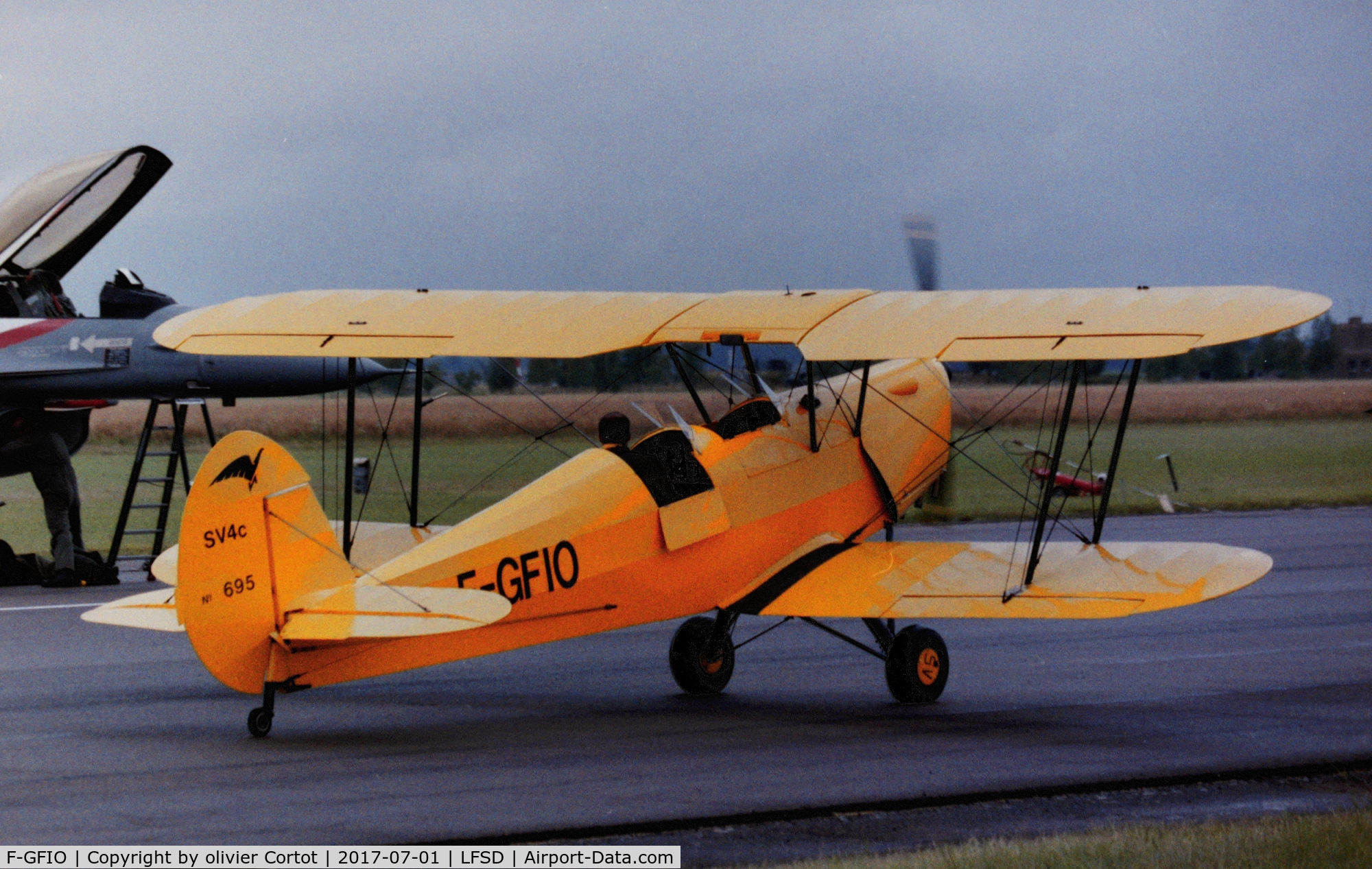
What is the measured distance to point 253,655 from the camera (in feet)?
26.5

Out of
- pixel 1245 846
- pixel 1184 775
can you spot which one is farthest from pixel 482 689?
pixel 1245 846

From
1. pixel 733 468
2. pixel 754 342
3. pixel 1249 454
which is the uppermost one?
pixel 754 342

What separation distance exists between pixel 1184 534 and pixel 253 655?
17.0m

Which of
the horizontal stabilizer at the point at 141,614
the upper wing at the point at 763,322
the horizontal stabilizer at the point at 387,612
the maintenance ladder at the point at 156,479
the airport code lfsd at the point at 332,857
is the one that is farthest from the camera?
the maintenance ladder at the point at 156,479

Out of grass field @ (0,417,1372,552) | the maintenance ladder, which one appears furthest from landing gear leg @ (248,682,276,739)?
grass field @ (0,417,1372,552)

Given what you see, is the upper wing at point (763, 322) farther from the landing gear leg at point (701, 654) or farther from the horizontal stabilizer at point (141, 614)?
the landing gear leg at point (701, 654)

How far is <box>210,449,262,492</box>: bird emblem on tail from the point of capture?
819 centimetres

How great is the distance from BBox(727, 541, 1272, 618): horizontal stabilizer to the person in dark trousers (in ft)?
35.9

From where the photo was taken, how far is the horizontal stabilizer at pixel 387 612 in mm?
7770

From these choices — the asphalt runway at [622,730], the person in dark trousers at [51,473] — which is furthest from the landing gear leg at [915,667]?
the person in dark trousers at [51,473]

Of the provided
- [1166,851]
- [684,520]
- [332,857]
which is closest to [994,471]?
[684,520]

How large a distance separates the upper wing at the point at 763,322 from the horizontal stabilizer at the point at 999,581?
1.58 meters

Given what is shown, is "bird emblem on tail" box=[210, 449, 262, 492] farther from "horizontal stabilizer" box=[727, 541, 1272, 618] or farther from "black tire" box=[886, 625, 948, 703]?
"black tire" box=[886, 625, 948, 703]

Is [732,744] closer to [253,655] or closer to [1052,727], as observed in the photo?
[1052,727]
